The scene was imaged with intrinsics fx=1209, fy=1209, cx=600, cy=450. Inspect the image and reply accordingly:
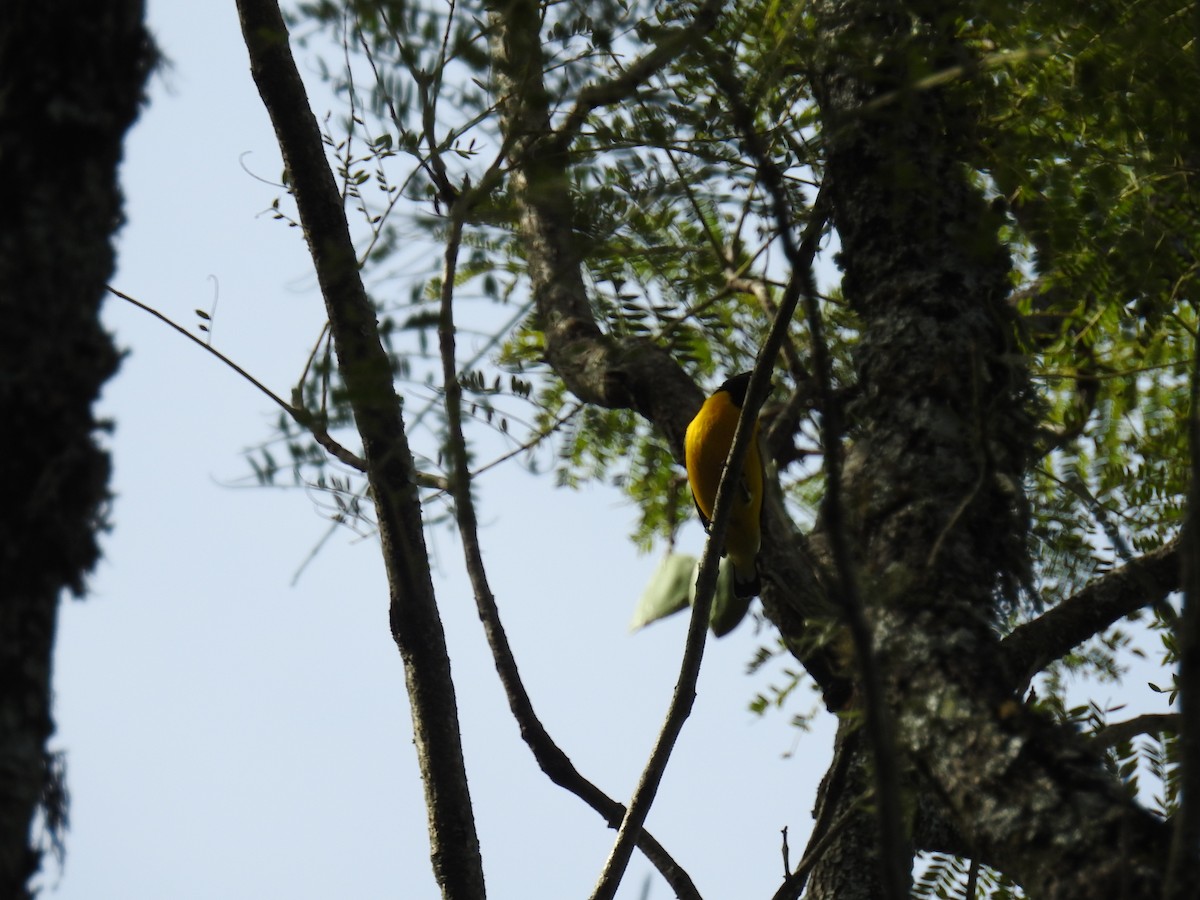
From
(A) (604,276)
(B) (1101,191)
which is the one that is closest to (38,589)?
(B) (1101,191)

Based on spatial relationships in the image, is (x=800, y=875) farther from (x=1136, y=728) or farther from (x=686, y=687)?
(x=1136, y=728)

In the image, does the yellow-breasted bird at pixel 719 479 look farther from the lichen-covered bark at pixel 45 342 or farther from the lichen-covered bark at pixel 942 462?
the lichen-covered bark at pixel 45 342

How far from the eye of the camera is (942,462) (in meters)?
1.65

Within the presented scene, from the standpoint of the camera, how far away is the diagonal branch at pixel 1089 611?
2.87 metres

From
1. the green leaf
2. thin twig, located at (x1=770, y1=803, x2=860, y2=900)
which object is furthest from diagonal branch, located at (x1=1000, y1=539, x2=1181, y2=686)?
the green leaf

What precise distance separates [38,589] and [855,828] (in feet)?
8.58

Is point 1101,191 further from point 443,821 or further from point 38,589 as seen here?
point 443,821

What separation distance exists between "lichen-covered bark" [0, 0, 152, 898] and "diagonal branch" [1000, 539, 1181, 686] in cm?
231

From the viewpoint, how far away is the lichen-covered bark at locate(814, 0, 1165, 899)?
50.9 inches

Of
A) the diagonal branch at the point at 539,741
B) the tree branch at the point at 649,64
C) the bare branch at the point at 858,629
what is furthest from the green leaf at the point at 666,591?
the bare branch at the point at 858,629

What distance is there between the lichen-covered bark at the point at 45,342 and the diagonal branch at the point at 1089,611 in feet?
7.59

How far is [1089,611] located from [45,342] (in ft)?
8.69

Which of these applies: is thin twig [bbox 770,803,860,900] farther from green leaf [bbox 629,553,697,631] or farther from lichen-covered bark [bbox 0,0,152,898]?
lichen-covered bark [bbox 0,0,152,898]

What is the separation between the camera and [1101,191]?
1.96 metres
